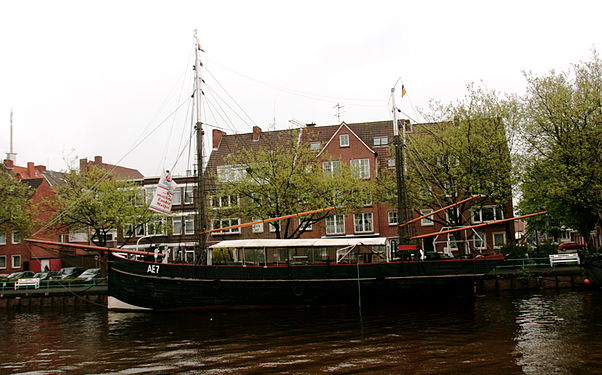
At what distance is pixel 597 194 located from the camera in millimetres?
37688

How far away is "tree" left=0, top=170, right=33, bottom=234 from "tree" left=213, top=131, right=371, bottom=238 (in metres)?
18.9

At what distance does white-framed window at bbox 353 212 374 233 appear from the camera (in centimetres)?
5528

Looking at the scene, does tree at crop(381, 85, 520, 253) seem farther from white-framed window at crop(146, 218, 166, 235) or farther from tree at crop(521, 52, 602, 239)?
white-framed window at crop(146, 218, 166, 235)

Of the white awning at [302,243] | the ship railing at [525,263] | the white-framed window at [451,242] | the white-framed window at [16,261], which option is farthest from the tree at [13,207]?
the ship railing at [525,263]

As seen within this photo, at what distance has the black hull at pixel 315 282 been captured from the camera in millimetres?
32125

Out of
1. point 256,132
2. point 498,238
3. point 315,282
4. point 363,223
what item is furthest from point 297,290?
point 256,132

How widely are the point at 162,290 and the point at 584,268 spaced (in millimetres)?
27261

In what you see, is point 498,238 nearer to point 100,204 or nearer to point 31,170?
point 100,204

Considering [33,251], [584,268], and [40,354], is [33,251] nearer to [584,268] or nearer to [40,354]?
[40,354]

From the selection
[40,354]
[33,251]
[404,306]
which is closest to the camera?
[40,354]

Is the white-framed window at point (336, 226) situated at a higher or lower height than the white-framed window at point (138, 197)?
lower

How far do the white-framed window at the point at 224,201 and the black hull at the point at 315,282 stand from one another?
12.4m

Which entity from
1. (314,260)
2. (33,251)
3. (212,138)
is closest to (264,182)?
(314,260)

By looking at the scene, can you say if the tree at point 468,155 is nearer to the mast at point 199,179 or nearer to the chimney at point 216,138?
the mast at point 199,179
